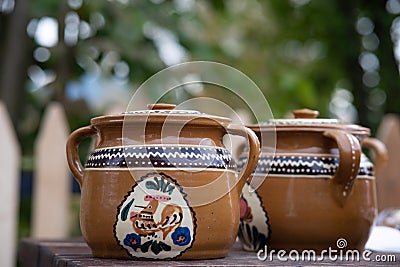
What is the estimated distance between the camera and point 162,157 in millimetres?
857

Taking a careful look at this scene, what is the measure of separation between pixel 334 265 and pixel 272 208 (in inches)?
8.5

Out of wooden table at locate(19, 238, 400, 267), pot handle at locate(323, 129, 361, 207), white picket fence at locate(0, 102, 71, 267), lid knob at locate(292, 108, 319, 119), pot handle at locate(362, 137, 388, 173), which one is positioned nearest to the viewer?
wooden table at locate(19, 238, 400, 267)

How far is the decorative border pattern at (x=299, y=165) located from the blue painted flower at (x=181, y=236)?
9.4 inches

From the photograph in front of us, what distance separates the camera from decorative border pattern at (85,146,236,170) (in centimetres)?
86

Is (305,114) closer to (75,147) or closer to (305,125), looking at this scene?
(305,125)

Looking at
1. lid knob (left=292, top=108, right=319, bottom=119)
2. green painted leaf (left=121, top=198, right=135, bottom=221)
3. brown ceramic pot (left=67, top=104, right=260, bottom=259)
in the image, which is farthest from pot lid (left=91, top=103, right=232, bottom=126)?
lid knob (left=292, top=108, right=319, bottom=119)

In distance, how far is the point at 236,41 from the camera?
4.81 metres

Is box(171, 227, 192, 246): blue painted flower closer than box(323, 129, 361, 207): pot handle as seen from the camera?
Yes

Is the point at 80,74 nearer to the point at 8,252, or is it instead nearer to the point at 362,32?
the point at 8,252

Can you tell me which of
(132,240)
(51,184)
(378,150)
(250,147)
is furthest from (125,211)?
(51,184)

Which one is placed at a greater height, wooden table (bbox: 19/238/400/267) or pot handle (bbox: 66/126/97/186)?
pot handle (bbox: 66/126/97/186)

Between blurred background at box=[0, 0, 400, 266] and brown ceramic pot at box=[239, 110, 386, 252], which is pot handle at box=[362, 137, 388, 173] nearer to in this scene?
brown ceramic pot at box=[239, 110, 386, 252]

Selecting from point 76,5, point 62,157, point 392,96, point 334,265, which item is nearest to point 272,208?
point 334,265

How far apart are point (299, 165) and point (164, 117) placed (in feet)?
0.86
